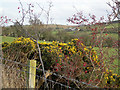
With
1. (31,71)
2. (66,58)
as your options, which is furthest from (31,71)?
(66,58)

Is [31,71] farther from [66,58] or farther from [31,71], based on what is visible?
[66,58]

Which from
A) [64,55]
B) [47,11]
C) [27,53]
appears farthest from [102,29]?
[27,53]

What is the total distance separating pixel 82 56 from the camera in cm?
477

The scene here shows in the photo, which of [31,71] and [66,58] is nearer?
[31,71]

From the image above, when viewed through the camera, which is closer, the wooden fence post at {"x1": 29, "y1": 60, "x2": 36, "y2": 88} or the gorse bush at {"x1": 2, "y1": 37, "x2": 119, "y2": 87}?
the wooden fence post at {"x1": 29, "y1": 60, "x2": 36, "y2": 88}

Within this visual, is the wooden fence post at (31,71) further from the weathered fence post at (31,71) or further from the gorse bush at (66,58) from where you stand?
the gorse bush at (66,58)


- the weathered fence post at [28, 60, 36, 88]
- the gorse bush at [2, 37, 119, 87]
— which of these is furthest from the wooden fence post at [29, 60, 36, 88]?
the gorse bush at [2, 37, 119, 87]

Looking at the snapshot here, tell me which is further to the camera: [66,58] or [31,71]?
[66,58]

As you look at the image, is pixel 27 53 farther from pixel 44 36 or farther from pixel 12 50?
pixel 44 36

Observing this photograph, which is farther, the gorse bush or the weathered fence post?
the gorse bush

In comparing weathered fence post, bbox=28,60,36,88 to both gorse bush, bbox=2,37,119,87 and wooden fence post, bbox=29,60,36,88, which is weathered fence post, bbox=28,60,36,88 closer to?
wooden fence post, bbox=29,60,36,88

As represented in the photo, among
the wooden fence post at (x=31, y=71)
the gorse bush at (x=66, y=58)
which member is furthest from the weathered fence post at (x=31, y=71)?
the gorse bush at (x=66, y=58)

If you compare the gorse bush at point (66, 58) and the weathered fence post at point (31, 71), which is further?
the gorse bush at point (66, 58)

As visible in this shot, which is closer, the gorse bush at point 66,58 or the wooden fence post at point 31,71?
the wooden fence post at point 31,71
